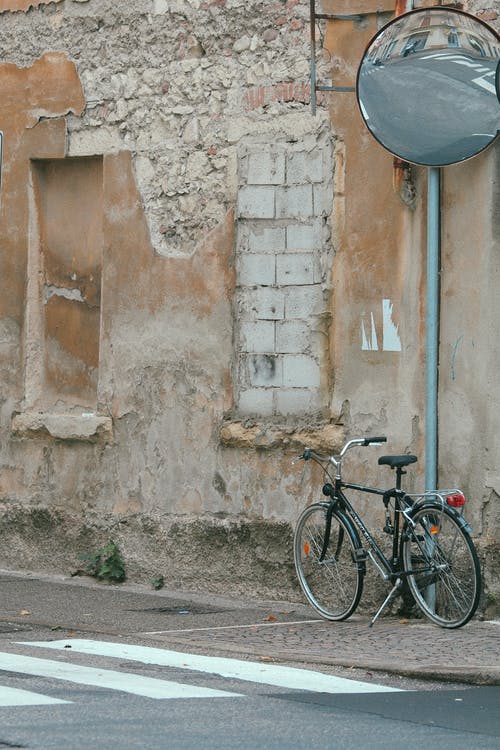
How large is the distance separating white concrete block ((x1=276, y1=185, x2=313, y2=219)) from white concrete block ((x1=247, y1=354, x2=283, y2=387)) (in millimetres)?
1045

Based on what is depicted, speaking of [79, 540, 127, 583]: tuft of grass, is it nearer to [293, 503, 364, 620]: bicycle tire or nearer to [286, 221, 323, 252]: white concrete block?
[293, 503, 364, 620]: bicycle tire

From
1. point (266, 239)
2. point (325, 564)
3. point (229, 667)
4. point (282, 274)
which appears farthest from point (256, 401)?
point (229, 667)

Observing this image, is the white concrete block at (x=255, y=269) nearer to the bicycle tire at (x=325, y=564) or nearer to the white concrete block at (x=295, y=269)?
the white concrete block at (x=295, y=269)

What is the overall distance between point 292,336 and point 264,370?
1.14ft

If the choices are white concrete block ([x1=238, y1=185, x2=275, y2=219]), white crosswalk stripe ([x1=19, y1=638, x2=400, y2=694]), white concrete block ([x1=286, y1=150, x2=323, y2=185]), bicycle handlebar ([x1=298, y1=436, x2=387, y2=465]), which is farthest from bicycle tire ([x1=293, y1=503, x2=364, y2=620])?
white concrete block ([x1=286, y1=150, x2=323, y2=185])

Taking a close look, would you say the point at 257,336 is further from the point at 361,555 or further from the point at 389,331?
the point at 361,555

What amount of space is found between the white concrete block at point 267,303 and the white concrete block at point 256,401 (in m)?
0.55

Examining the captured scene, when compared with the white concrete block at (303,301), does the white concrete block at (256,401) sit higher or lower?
lower

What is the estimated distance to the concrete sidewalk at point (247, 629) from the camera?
8625 mm

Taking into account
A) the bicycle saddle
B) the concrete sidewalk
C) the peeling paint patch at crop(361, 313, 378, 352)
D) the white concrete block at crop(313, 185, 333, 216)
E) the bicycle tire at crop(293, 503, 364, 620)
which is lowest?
the concrete sidewalk

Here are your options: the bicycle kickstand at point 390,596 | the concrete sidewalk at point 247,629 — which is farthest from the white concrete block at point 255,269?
the bicycle kickstand at point 390,596

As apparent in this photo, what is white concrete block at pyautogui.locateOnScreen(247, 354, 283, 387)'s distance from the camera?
37.2ft

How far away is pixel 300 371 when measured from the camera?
36.8 ft

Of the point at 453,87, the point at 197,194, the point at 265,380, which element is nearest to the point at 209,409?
the point at 265,380
